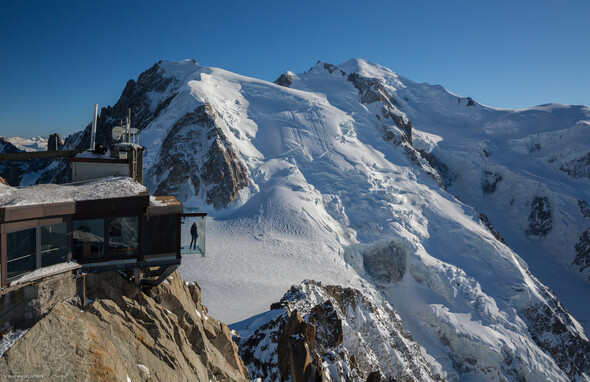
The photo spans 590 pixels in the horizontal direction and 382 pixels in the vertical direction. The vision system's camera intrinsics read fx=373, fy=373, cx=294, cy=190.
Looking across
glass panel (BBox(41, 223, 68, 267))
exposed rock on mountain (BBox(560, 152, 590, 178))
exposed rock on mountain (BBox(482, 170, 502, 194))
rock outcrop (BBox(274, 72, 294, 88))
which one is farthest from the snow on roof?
exposed rock on mountain (BBox(560, 152, 590, 178))

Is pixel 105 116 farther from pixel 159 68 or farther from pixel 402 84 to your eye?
pixel 402 84

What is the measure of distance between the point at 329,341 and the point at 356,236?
19.4 meters

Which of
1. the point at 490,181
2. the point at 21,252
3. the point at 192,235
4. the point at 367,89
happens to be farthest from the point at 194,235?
the point at 490,181

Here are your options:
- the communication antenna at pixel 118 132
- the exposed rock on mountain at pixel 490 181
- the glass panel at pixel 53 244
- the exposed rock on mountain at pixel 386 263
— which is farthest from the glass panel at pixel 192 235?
the exposed rock on mountain at pixel 490 181

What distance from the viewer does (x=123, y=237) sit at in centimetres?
939

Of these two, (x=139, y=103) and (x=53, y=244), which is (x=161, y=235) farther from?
(x=139, y=103)

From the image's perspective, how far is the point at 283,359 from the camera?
1706cm

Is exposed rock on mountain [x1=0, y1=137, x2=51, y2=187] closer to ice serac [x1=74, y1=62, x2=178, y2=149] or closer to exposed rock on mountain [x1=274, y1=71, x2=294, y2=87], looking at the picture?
ice serac [x1=74, y1=62, x2=178, y2=149]

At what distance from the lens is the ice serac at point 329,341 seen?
17.0 metres

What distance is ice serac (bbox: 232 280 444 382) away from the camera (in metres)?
17.0

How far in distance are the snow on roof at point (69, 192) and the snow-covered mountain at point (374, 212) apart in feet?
51.2

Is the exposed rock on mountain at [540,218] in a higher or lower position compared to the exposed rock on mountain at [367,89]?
lower

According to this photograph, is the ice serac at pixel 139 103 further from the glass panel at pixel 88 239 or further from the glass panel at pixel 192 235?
the glass panel at pixel 88 239

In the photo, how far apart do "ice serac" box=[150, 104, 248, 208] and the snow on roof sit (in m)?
29.5
